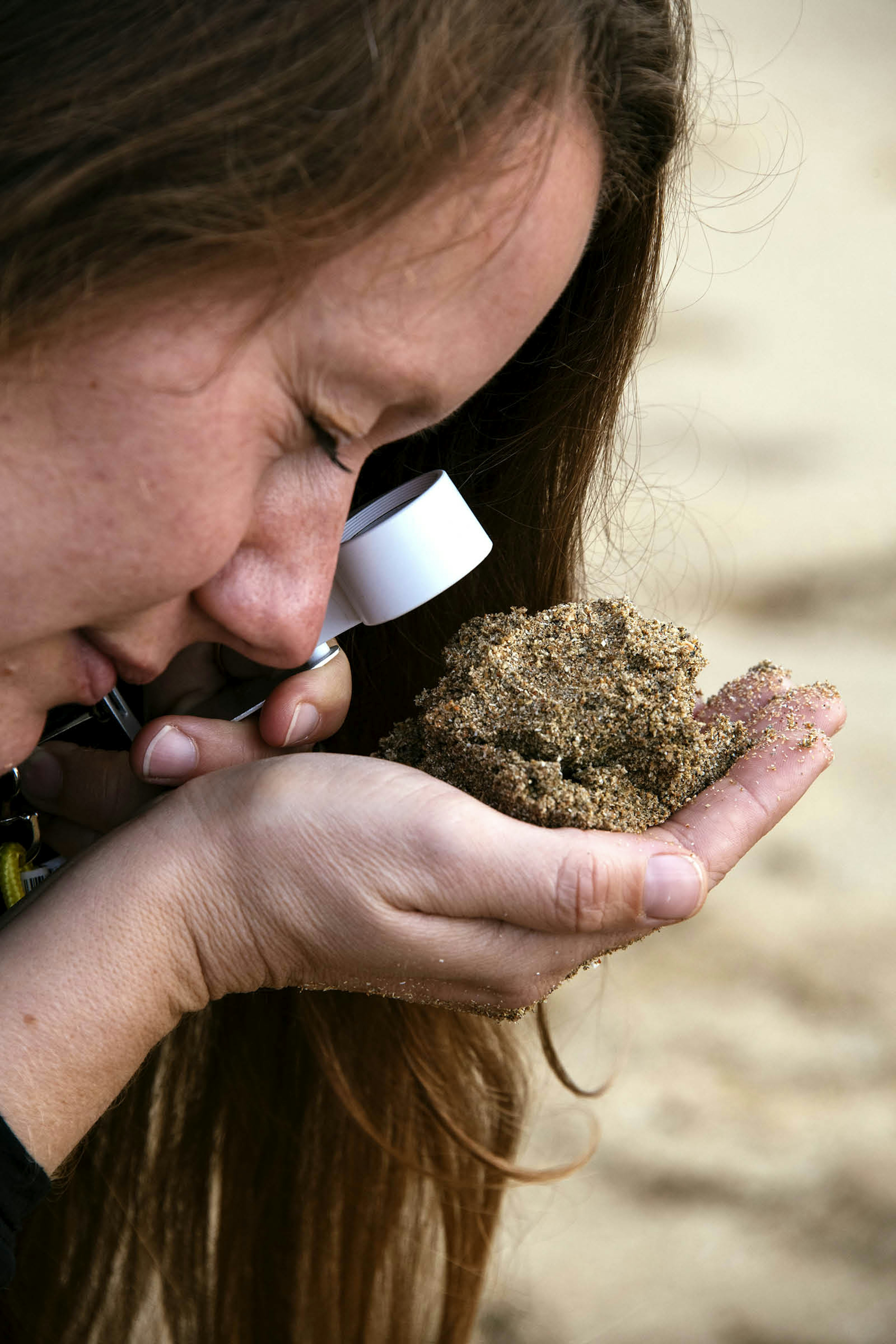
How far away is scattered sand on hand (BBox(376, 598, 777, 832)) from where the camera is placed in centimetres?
72

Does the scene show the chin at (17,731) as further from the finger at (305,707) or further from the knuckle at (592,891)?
the knuckle at (592,891)

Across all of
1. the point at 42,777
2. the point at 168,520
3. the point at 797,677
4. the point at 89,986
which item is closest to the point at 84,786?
the point at 42,777

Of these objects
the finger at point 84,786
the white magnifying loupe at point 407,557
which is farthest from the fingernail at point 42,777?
the white magnifying loupe at point 407,557

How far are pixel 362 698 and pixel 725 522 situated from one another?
836 mm

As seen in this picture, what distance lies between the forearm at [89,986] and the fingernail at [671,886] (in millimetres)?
296

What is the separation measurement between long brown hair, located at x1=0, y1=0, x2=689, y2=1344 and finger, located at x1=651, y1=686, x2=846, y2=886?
28 cm

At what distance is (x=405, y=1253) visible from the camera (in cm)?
114

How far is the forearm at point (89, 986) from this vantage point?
670 mm

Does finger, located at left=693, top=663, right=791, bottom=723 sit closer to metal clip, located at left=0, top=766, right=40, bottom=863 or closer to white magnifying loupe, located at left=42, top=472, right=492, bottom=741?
white magnifying loupe, located at left=42, top=472, right=492, bottom=741

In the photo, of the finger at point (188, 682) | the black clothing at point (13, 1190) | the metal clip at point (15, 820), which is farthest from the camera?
the finger at point (188, 682)

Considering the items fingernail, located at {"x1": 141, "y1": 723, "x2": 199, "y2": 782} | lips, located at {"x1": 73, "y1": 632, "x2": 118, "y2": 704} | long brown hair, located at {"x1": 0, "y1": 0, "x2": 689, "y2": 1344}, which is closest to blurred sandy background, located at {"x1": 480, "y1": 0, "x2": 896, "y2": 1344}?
long brown hair, located at {"x1": 0, "y1": 0, "x2": 689, "y2": 1344}

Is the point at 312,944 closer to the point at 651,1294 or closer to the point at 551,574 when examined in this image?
the point at 551,574

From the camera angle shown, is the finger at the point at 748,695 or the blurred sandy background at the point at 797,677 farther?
the blurred sandy background at the point at 797,677

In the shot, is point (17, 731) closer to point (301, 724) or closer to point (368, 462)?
point (301, 724)
